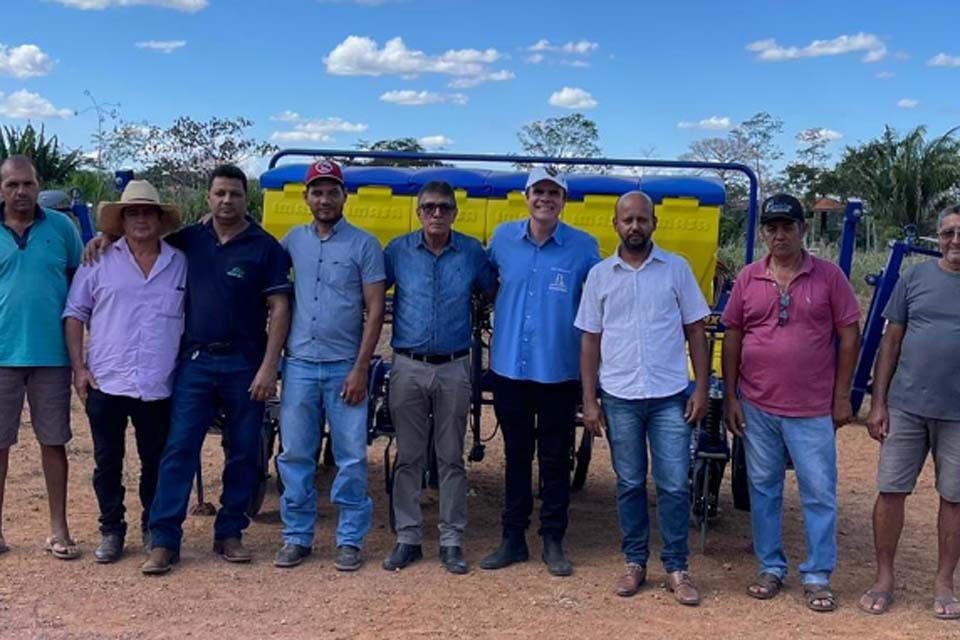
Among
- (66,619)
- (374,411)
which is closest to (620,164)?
(374,411)

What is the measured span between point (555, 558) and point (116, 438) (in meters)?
2.29

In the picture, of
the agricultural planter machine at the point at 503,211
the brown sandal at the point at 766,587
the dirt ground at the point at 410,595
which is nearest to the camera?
the dirt ground at the point at 410,595

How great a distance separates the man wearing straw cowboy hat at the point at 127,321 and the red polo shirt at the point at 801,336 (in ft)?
9.19

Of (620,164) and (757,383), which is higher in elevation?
(620,164)

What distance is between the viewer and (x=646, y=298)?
189 inches

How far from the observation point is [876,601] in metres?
4.85

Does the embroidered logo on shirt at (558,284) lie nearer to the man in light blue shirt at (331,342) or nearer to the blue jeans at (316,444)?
the man in light blue shirt at (331,342)

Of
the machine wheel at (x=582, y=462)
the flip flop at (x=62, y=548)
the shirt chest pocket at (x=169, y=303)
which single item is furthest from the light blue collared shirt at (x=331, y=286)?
the machine wheel at (x=582, y=462)

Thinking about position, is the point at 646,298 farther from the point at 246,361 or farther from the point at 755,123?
the point at 755,123

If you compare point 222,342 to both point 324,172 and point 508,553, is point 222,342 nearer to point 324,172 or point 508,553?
point 324,172

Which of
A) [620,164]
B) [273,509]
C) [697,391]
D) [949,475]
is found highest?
[620,164]

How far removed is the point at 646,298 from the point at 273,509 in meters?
2.97

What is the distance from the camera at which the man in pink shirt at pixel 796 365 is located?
15.6ft

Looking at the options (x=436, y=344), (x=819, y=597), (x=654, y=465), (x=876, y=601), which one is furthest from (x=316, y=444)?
(x=876, y=601)
